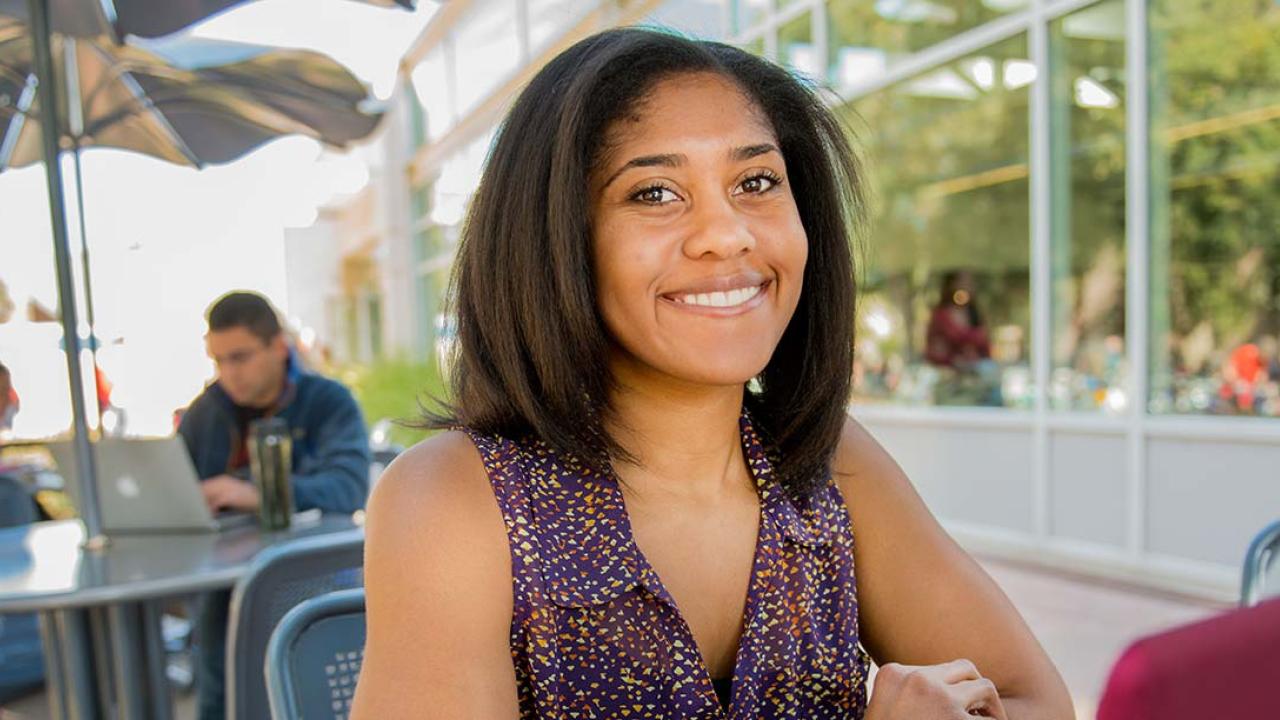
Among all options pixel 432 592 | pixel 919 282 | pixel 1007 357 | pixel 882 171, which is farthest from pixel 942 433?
pixel 432 592

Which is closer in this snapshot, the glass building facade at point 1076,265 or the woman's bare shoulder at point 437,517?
the woman's bare shoulder at point 437,517

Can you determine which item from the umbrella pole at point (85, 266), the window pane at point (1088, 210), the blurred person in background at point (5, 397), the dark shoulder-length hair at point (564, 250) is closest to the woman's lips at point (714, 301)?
the dark shoulder-length hair at point (564, 250)

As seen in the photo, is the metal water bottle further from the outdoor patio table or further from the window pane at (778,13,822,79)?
the window pane at (778,13,822,79)

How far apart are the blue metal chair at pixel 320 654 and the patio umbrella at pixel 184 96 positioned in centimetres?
235

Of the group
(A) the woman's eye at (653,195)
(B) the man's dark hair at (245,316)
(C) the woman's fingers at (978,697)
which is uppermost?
(A) the woman's eye at (653,195)

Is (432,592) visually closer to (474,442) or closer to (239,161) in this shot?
(474,442)

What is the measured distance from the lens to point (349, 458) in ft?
9.73

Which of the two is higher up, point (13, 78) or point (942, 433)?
point (13, 78)

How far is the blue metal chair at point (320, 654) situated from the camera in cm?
141

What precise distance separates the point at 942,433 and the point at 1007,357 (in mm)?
682

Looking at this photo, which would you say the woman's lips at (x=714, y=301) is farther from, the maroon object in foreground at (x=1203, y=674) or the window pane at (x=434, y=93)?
the window pane at (x=434, y=93)

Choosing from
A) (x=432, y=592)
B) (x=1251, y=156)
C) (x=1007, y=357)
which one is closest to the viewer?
(x=432, y=592)

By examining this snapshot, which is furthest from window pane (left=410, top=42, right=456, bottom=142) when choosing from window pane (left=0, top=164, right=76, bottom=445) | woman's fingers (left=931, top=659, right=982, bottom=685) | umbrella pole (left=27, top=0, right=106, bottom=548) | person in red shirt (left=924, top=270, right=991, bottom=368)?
woman's fingers (left=931, top=659, right=982, bottom=685)

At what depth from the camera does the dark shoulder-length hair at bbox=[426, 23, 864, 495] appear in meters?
1.12
